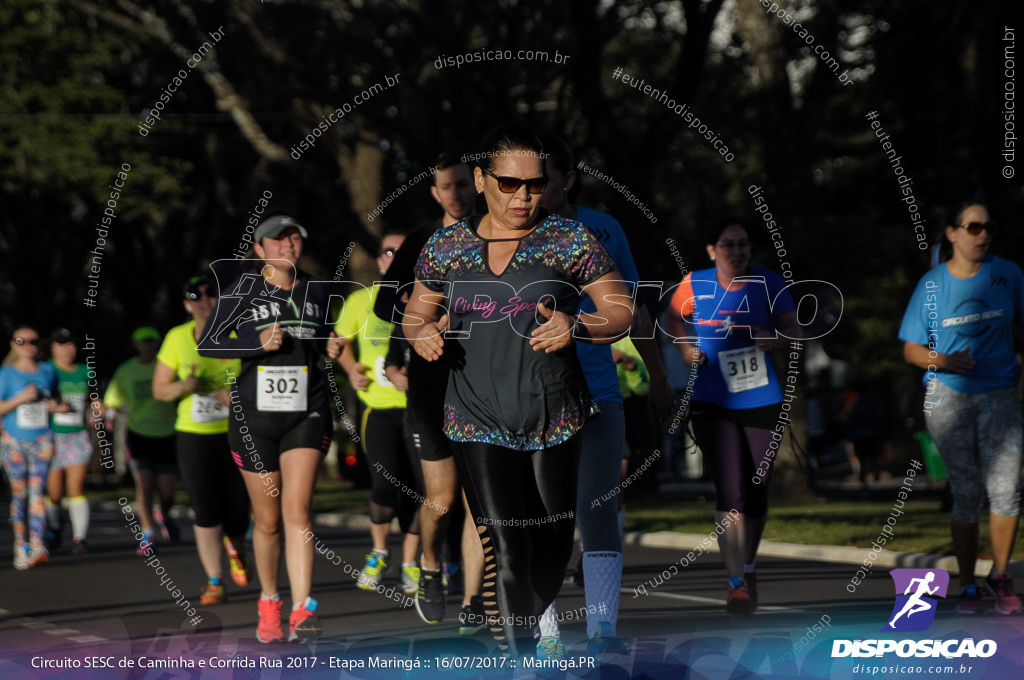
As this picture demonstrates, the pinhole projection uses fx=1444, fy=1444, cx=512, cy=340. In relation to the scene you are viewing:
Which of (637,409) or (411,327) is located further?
(637,409)

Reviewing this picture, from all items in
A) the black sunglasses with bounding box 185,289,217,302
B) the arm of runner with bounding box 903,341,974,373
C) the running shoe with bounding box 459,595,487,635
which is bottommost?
the running shoe with bounding box 459,595,487,635

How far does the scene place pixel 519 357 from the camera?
4.95m

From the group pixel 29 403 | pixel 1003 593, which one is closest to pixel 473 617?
pixel 1003 593

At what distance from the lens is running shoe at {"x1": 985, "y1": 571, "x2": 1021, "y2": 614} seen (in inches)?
276

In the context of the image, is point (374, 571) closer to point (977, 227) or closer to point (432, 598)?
point (432, 598)

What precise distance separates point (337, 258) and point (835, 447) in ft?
34.9

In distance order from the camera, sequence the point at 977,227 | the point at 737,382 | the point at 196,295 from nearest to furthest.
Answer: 1. the point at 737,382
2. the point at 977,227
3. the point at 196,295

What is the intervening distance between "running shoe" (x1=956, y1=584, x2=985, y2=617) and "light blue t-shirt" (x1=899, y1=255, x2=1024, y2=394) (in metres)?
1.02

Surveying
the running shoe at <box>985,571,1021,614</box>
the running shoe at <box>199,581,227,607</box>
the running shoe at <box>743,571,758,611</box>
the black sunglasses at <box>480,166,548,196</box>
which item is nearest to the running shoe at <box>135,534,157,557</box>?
the running shoe at <box>199,581,227,607</box>

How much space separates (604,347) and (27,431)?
26.1 ft

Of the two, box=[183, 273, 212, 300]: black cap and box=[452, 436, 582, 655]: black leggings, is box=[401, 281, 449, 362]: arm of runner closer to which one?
box=[452, 436, 582, 655]: black leggings

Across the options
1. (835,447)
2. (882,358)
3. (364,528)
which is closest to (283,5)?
(364,528)

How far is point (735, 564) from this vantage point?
724cm

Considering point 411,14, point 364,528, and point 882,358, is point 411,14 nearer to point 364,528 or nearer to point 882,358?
point 364,528
